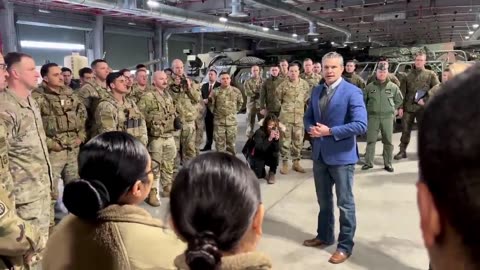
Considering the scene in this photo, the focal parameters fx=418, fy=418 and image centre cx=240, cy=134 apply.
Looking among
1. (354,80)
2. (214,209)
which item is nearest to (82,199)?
(214,209)

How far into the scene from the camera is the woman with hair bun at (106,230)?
3.76 feet

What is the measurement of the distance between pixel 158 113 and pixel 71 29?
8324 mm

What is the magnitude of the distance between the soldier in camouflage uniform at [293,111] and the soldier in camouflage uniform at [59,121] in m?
2.92

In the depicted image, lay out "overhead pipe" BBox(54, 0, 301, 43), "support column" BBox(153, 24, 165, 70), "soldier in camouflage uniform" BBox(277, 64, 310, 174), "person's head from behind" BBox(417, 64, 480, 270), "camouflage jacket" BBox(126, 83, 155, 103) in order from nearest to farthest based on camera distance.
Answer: "person's head from behind" BBox(417, 64, 480, 270)
"camouflage jacket" BBox(126, 83, 155, 103)
"soldier in camouflage uniform" BBox(277, 64, 310, 174)
"overhead pipe" BBox(54, 0, 301, 43)
"support column" BBox(153, 24, 165, 70)

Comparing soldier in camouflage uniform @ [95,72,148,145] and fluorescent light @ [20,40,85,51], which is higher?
fluorescent light @ [20,40,85,51]

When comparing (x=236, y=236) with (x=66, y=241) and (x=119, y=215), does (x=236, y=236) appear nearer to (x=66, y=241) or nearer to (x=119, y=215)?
(x=119, y=215)

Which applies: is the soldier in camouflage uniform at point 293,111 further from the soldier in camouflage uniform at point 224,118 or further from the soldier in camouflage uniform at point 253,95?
the soldier in camouflage uniform at point 253,95

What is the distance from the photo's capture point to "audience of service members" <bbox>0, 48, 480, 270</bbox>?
55cm

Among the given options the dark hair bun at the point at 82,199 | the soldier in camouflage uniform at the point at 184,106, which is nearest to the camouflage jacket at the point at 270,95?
the soldier in camouflage uniform at the point at 184,106

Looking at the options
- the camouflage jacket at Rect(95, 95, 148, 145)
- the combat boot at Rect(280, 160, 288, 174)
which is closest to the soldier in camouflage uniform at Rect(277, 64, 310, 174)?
the combat boot at Rect(280, 160, 288, 174)

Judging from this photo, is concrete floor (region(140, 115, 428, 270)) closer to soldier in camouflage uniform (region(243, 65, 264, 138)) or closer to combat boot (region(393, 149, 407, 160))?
combat boot (region(393, 149, 407, 160))

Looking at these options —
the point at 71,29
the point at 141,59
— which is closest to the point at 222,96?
the point at 71,29

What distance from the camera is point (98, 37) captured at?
1189 centimetres

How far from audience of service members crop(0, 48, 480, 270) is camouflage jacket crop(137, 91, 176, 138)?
15 mm
